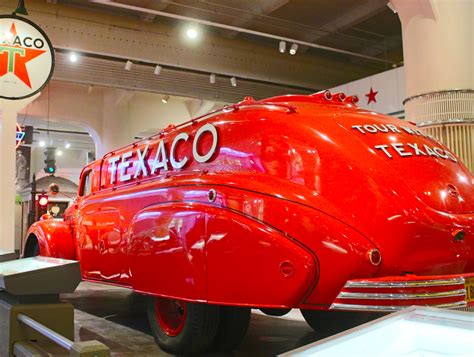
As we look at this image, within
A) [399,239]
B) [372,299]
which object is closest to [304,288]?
[372,299]

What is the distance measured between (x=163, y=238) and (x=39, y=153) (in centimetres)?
2128

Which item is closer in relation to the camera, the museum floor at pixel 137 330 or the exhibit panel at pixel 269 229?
the exhibit panel at pixel 269 229

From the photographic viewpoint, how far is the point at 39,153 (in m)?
23.5

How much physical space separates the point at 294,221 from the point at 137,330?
292 cm

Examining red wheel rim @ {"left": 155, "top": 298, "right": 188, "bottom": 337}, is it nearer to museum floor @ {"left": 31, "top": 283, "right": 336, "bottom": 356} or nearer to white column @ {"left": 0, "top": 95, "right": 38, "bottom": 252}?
museum floor @ {"left": 31, "top": 283, "right": 336, "bottom": 356}

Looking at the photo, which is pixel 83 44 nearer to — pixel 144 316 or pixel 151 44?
pixel 151 44

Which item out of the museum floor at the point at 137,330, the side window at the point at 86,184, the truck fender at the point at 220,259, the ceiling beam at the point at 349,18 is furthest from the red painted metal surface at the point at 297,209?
the ceiling beam at the point at 349,18

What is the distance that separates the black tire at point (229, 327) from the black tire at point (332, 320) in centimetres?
119

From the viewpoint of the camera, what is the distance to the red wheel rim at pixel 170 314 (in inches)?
174

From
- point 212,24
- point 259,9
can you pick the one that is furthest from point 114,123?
point 259,9

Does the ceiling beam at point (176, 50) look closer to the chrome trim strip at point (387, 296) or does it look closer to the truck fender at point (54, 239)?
the truck fender at point (54, 239)

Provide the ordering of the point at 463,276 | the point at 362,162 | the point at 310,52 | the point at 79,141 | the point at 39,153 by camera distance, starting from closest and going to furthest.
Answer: the point at 463,276, the point at 362,162, the point at 310,52, the point at 79,141, the point at 39,153

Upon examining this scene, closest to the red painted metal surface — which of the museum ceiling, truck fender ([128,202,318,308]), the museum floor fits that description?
truck fender ([128,202,318,308])

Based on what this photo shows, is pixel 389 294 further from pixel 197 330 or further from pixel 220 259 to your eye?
pixel 197 330
